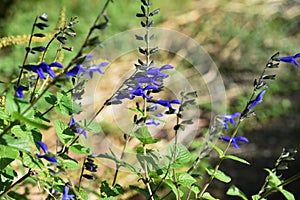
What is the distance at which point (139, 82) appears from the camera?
143 cm

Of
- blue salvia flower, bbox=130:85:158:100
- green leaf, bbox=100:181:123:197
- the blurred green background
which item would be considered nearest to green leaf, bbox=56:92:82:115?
blue salvia flower, bbox=130:85:158:100

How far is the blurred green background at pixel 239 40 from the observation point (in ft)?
13.8

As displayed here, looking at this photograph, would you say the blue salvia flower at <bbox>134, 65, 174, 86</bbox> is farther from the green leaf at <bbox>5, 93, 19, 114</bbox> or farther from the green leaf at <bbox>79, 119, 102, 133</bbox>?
the green leaf at <bbox>5, 93, 19, 114</bbox>

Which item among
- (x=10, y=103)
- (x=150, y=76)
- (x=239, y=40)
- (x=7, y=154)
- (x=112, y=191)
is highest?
(x=239, y=40)

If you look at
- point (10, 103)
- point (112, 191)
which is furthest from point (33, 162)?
point (112, 191)

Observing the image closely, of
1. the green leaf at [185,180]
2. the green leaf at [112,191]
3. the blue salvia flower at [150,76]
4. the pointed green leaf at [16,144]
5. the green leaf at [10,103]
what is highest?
the blue salvia flower at [150,76]

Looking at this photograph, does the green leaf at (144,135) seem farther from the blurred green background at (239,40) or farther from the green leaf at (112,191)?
the blurred green background at (239,40)

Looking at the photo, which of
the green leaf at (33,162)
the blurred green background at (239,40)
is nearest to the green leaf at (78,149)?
the green leaf at (33,162)

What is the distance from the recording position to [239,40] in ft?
20.7

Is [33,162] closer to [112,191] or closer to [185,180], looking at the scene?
[112,191]

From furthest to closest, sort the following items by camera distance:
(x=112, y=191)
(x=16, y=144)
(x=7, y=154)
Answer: (x=112, y=191) → (x=7, y=154) → (x=16, y=144)

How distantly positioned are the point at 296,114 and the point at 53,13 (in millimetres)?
2678

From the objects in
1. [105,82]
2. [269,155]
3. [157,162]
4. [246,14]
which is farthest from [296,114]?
[157,162]

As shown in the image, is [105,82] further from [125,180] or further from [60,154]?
[60,154]
